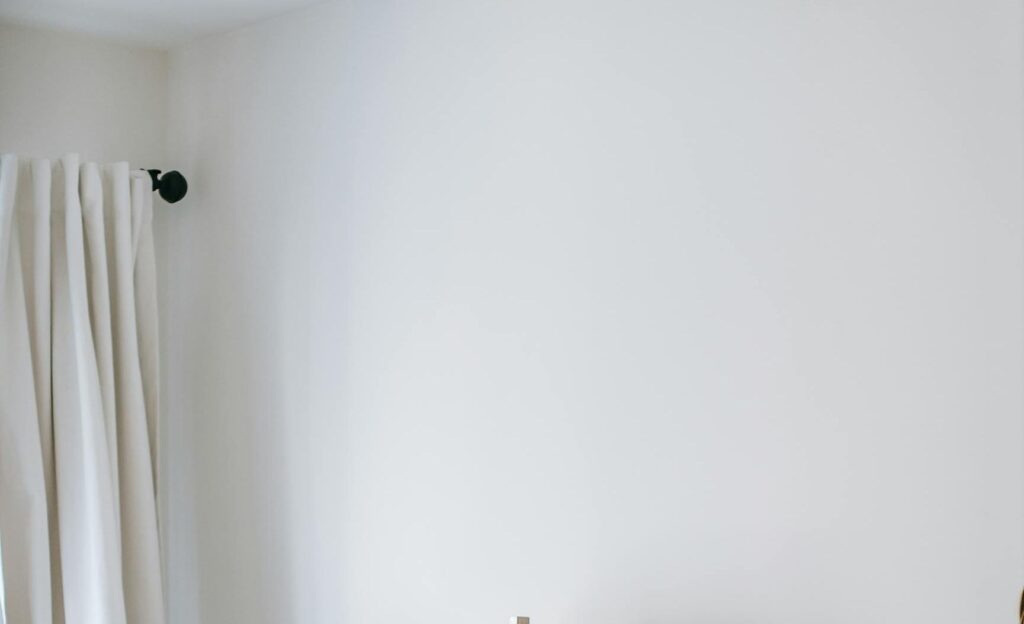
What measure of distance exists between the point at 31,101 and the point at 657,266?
1.64 m

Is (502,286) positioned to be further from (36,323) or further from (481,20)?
(36,323)

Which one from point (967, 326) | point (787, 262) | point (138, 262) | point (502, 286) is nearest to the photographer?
point (967, 326)

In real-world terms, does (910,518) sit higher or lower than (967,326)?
lower

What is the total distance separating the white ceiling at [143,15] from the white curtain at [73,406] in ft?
1.16

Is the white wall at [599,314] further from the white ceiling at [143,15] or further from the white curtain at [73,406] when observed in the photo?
the white curtain at [73,406]

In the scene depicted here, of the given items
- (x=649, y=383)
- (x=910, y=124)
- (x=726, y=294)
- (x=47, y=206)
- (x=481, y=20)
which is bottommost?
(x=649, y=383)

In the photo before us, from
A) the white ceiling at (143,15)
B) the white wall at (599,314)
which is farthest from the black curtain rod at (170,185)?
the white ceiling at (143,15)

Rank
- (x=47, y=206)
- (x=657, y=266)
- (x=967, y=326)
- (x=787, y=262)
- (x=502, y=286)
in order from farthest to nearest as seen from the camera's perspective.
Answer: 1. (x=47, y=206)
2. (x=502, y=286)
3. (x=657, y=266)
4. (x=787, y=262)
5. (x=967, y=326)

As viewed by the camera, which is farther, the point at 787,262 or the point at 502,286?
the point at 502,286

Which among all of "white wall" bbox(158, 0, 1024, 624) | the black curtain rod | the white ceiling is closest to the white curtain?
the black curtain rod

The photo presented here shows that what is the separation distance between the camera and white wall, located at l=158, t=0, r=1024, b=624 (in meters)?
1.59

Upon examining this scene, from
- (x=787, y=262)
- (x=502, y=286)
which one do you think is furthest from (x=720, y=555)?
(x=502, y=286)

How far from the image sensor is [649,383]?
1904mm

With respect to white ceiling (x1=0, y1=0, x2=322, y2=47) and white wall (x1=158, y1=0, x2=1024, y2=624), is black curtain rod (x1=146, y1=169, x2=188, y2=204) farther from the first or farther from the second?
white ceiling (x1=0, y1=0, x2=322, y2=47)
